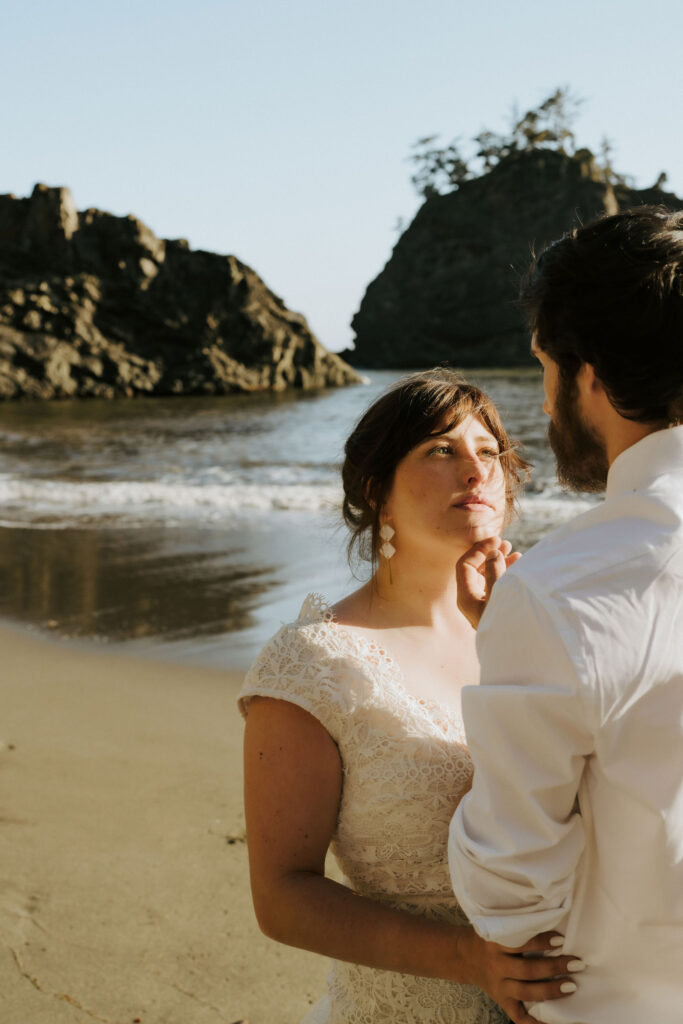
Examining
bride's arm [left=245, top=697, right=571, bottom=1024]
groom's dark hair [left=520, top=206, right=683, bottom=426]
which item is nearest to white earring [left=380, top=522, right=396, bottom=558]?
bride's arm [left=245, top=697, right=571, bottom=1024]

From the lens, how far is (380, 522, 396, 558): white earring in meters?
2.16

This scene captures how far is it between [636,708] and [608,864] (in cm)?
20

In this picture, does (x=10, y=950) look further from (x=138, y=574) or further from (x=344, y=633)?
(x=138, y=574)

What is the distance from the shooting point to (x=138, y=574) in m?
8.43

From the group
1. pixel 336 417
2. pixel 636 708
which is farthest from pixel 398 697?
pixel 336 417

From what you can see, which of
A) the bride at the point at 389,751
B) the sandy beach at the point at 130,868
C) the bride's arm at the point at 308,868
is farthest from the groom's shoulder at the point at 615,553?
the sandy beach at the point at 130,868

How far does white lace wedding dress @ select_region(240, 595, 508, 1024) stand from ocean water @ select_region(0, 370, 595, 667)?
975mm

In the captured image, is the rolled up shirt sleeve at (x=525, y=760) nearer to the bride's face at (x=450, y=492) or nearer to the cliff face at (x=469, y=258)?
the bride's face at (x=450, y=492)

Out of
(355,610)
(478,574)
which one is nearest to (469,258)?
(355,610)

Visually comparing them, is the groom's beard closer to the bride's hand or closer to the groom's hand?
the groom's hand

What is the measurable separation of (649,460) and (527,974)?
0.68m

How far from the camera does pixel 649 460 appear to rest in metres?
1.21

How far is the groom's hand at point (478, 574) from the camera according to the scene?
1.62m

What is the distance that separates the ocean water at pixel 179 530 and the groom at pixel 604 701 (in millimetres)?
1607
